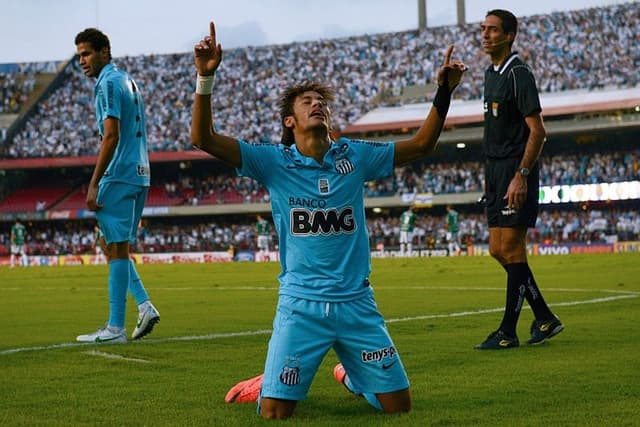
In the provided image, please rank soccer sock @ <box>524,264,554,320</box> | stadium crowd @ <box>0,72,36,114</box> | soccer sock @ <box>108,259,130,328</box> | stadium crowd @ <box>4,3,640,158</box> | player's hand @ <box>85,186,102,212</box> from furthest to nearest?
stadium crowd @ <box>0,72,36,114</box> → stadium crowd @ <box>4,3,640,158</box> → soccer sock @ <box>108,259,130,328</box> → player's hand @ <box>85,186,102,212</box> → soccer sock @ <box>524,264,554,320</box>

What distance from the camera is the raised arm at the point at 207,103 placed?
179 inches

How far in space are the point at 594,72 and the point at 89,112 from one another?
100 feet

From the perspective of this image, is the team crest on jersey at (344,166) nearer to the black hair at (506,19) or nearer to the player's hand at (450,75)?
the player's hand at (450,75)

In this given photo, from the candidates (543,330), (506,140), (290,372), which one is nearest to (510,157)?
(506,140)

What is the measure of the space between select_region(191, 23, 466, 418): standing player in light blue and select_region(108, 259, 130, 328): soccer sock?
3056 mm

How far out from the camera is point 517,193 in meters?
6.98

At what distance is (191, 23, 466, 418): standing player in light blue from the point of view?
4.67 meters

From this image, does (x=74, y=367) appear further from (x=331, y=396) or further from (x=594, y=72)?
(x=594, y=72)

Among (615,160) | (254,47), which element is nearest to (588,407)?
(615,160)

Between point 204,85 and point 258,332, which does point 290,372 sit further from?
point 258,332

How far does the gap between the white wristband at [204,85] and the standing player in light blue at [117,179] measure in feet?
11.1

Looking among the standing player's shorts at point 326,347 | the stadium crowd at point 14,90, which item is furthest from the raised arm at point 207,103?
the stadium crowd at point 14,90

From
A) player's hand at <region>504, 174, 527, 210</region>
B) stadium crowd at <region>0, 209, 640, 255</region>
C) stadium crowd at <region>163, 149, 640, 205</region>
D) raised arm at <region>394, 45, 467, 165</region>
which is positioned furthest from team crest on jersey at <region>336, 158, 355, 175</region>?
stadium crowd at <region>163, 149, 640, 205</region>

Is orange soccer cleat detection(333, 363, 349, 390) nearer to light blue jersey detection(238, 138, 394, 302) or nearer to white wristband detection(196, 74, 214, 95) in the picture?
light blue jersey detection(238, 138, 394, 302)
